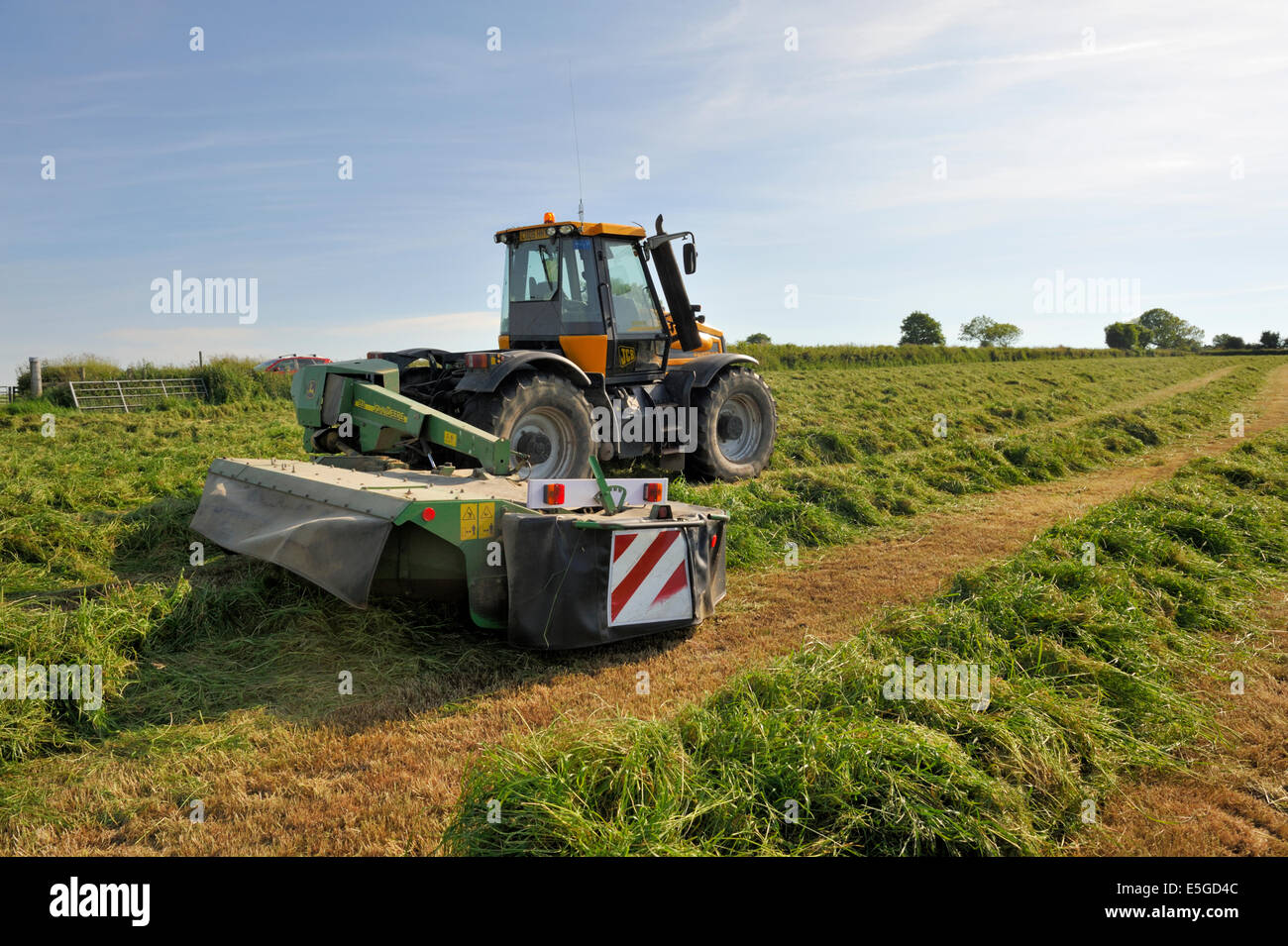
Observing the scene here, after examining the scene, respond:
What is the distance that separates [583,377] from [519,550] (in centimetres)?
381

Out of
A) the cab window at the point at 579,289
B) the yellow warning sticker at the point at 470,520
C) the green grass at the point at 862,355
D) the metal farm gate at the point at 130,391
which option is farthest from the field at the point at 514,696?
the green grass at the point at 862,355

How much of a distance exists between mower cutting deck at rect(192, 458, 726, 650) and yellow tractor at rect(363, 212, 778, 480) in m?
2.05

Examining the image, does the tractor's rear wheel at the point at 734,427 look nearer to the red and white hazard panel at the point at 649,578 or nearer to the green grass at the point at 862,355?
the red and white hazard panel at the point at 649,578

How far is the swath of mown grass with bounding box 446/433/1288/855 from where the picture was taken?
2656 millimetres

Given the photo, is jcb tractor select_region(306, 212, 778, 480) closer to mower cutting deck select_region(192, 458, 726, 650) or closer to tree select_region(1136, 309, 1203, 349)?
mower cutting deck select_region(192, 458, 726, 650)

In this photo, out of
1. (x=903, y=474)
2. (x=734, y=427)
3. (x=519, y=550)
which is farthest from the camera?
(x=734, y=427)

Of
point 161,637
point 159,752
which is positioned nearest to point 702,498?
point 161,637

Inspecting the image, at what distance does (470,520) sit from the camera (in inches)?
167

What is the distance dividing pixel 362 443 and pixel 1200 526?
649 centimetres

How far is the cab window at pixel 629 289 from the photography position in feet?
27.8

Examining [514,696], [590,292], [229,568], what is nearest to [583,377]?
[590,292]

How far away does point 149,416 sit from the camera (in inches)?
595

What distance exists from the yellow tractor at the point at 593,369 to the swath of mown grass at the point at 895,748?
374 cm

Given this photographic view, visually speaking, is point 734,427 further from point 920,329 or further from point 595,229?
point 920,329
